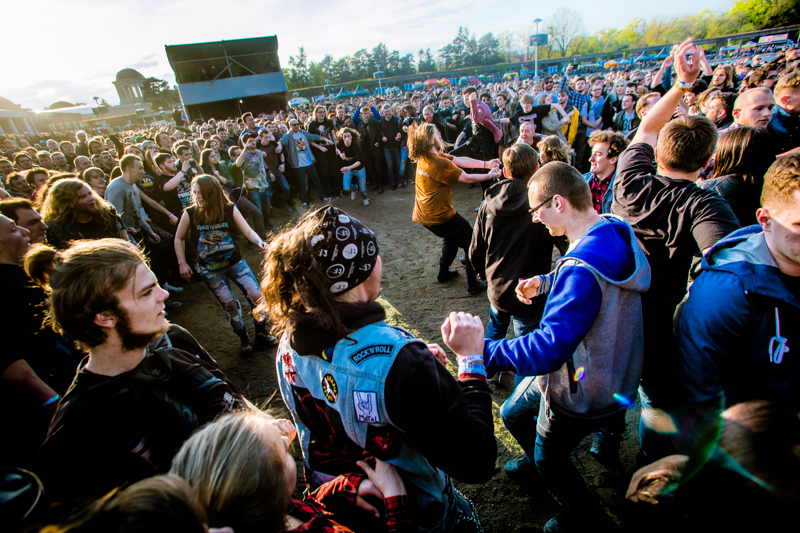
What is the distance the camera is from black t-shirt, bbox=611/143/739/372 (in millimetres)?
2045

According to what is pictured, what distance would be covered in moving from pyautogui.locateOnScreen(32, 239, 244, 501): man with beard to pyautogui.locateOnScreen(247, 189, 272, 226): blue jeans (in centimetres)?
634

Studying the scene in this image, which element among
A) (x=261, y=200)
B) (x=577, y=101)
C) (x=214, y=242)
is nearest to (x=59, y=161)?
(x=261, y=200)

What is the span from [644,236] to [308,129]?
900 centimetres

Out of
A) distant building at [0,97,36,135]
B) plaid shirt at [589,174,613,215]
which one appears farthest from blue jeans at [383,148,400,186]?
distant building at [0,97,36,135]

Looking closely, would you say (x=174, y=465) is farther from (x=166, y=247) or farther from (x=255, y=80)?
(x=255, y=80)

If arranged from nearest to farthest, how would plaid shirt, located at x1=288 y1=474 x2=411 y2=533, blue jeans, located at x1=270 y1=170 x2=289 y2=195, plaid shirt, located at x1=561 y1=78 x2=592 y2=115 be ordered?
plaid shirt, located at x1=288 y1=474 x2=411 y2=533 → plaid shirt, located at x1=561 y1=78 x2=592 y2=115 → blue jeans, located at x1=270 y1=170 x2=289 y2=195

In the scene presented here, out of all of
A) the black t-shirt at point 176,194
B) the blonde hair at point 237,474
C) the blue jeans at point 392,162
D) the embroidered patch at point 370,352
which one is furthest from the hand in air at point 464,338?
the blue jeans at point 392,162

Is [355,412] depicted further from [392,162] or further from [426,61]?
[426,61]

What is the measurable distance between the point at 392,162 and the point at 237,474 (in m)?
9.36

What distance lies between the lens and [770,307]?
52.2 inches

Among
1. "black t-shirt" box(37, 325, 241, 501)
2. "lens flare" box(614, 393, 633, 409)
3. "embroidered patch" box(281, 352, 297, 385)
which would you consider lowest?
"lens flare" box(614, 393, 633, 409)

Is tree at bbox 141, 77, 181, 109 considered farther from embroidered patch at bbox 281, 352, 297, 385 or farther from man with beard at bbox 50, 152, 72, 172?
embroidered patch at bbox 281, 352, 297, 385

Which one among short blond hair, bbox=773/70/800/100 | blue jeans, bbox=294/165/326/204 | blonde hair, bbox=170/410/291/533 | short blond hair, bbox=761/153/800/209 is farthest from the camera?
blue jeans, bbox=294/165/326/204

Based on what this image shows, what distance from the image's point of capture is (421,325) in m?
4.29
